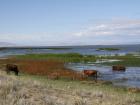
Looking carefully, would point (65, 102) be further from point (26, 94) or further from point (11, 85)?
point (11, 85)

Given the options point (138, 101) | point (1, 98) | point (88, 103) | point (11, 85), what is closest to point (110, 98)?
point (138, 101)

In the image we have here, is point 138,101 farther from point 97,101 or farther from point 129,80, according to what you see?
point 129,80

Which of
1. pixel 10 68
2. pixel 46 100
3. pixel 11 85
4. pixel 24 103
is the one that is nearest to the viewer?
pixel 24 103

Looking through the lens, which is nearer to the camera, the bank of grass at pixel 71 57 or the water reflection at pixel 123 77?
the water reflection at pixel 123 77

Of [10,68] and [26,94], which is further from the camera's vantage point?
[10,68]

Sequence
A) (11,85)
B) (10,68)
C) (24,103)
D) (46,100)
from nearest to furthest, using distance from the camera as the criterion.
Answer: (24,103), (46,100), (11,85), (10,68)

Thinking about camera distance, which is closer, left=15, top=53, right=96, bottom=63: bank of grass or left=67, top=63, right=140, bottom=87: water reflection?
left=67, top=63, right=140, bottom=87: water reflection

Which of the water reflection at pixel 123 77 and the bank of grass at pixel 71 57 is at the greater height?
the bank of grass at pixel 71 57

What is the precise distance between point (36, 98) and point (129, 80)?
19.3 meters

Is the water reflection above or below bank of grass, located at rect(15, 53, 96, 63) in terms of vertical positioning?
below

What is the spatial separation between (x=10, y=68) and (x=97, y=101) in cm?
1812

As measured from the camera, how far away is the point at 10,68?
30266 millimetres

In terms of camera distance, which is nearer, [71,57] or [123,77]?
[123,77]

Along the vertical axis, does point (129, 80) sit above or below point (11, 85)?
below
